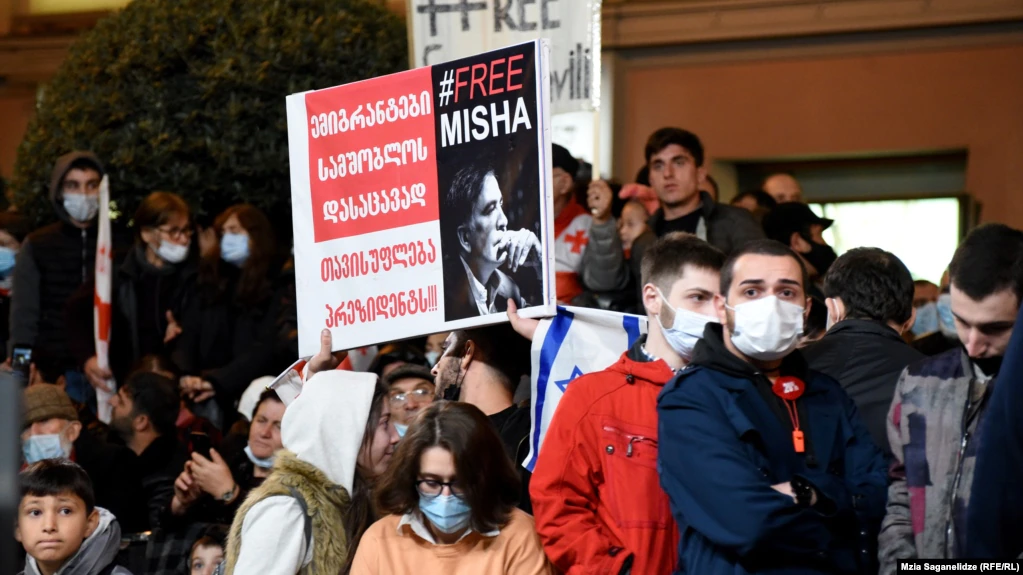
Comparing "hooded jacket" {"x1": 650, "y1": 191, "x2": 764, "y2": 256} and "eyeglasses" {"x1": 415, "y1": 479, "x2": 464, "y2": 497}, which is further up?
"hooded jacket" {"x1": 650, "y1": 191, "x2": 764, "y2": 256}

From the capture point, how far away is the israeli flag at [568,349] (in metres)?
5.50

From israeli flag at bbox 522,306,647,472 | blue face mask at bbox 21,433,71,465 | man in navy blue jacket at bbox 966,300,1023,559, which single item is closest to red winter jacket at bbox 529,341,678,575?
israeli flag at bbox 522,306,647,472

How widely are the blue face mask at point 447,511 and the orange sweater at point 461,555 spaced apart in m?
0.08

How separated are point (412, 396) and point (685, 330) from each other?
2.06 m

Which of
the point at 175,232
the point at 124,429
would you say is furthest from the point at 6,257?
the point at 124,429

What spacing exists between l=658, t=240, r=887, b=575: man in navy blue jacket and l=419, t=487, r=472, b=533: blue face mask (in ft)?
2.36

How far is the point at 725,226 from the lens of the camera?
7715 millimetres

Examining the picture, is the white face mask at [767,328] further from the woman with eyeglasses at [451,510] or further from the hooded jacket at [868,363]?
the woman with eyeglasses at [451,510]

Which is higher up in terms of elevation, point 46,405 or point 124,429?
point 46,405

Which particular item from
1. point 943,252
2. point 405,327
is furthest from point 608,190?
point 943,252

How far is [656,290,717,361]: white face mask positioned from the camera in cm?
491

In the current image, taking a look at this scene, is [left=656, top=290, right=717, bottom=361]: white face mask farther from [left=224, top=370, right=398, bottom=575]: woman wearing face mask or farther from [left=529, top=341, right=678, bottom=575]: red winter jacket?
[left=224, top=370, right=398, bottom=575]: woman wearing face mask

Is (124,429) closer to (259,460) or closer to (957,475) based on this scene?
(259,460)

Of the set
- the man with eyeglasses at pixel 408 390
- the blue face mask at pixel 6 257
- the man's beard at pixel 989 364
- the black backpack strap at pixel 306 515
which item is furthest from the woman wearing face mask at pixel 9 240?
the man's beard at pixel 989 364
